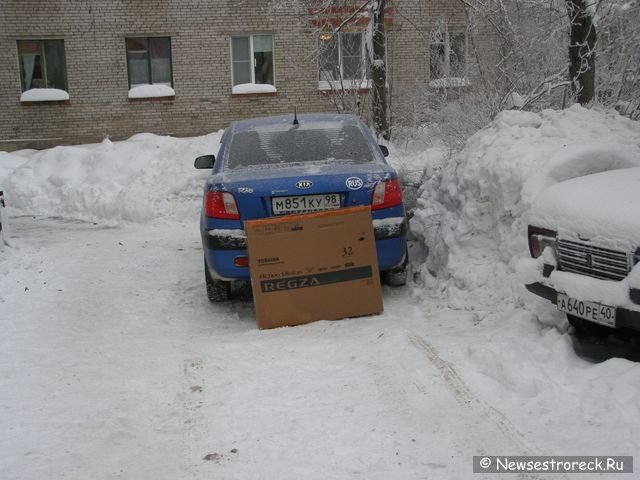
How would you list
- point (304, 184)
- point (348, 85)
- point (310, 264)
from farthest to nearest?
point (348, 85), point (304, 184), point (310, 264)

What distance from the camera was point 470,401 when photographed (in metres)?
3.93

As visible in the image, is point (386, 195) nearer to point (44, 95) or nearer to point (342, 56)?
point (342, 56)

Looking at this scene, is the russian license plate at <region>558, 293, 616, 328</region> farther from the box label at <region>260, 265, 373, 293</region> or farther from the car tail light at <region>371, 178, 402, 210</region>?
the car tail light at <region>371, 178, 402, 210</region>

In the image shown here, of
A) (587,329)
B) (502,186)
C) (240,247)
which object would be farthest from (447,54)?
(587,329)

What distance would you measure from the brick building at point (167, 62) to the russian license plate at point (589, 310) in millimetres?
12423

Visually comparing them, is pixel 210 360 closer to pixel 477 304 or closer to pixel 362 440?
pixel 362 440

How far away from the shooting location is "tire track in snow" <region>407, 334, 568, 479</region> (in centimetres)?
345

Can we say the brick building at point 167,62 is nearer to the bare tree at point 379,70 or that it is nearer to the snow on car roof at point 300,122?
the bare tree at point 379,70

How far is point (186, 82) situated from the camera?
17.0m

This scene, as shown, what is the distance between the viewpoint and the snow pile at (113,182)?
37.6ft

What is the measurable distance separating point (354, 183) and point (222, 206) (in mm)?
1058

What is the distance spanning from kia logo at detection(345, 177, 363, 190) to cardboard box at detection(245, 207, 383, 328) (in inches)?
9.7

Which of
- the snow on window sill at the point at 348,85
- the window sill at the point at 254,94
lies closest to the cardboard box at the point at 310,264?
the snow on window sill at the point at 348,85

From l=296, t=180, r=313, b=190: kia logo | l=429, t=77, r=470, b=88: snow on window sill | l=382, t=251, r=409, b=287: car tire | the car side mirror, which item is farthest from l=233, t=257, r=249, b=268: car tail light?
l=429, t=77, r=470, b=88: snow on window sill
